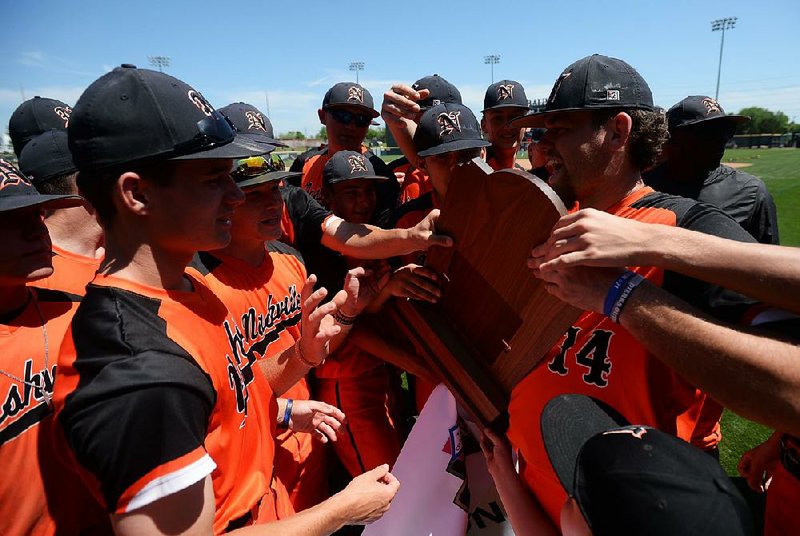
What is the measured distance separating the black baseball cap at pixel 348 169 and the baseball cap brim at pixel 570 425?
8.01ft

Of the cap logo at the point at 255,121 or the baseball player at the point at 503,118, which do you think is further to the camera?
the baseball player at the point at 503,118

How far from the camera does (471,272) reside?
177 cm

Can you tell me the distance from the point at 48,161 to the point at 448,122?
2.60 metres

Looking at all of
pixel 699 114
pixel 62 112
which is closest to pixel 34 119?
pixel 62 112

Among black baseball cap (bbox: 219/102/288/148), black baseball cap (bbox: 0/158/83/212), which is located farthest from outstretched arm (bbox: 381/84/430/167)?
black baseball cap (bbox: 0/158/83/212)

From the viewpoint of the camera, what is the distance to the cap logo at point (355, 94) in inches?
203

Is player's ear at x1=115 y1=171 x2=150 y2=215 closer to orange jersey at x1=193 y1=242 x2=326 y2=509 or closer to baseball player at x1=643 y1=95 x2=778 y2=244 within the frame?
orange jersey at x1=193 y1=242 x2=326 y2=509

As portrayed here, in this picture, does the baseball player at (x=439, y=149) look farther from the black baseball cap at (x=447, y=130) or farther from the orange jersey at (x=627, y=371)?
the orange jersey at (x=627, y=371)

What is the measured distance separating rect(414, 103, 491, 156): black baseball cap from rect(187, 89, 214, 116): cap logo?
1746 mm

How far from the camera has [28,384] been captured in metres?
1.70

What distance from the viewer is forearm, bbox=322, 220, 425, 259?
234 cm

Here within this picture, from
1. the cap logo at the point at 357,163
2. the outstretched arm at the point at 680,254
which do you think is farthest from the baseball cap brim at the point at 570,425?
the cap logo at the point at 357,163

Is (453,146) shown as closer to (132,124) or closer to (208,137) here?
(208,137)

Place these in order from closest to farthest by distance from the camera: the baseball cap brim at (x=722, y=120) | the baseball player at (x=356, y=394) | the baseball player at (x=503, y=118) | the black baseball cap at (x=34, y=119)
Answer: the baseball player at (x=356, y=394) < the baseball cap brim at (x=722, y=120) < the black baseball cap at (x=34, y=119) < the baseball player at (x=503, y=118)
